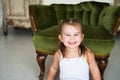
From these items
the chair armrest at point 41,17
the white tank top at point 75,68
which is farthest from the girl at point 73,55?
the chair armrest at point 41,17

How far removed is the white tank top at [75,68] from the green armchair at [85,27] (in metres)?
0.27

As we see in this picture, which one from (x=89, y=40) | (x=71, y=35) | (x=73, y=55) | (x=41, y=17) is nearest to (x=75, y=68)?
(x=73, y=55)

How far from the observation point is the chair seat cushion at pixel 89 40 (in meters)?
1.69

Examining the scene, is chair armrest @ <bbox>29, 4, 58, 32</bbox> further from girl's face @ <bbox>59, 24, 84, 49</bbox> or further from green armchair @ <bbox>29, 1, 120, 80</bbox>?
girl's face @ <bbox>59, 24, 84, 49</bbox>

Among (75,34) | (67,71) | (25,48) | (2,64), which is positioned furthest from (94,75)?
(25,48)

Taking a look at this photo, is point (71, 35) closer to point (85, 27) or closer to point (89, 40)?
point (89, 40)

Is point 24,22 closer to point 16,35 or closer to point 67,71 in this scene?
point 16,35

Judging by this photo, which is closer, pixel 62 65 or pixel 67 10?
pixel 62 65

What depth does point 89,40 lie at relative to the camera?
66.7 inches

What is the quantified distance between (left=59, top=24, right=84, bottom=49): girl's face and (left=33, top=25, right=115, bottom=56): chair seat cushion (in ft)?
0.89

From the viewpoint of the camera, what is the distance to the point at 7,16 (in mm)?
3564

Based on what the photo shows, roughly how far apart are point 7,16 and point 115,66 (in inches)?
76.7

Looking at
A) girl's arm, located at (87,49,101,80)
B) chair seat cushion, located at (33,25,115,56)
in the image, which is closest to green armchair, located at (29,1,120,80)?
chair seat cushion, located at (33,25,115,56)

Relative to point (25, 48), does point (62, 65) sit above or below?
above
